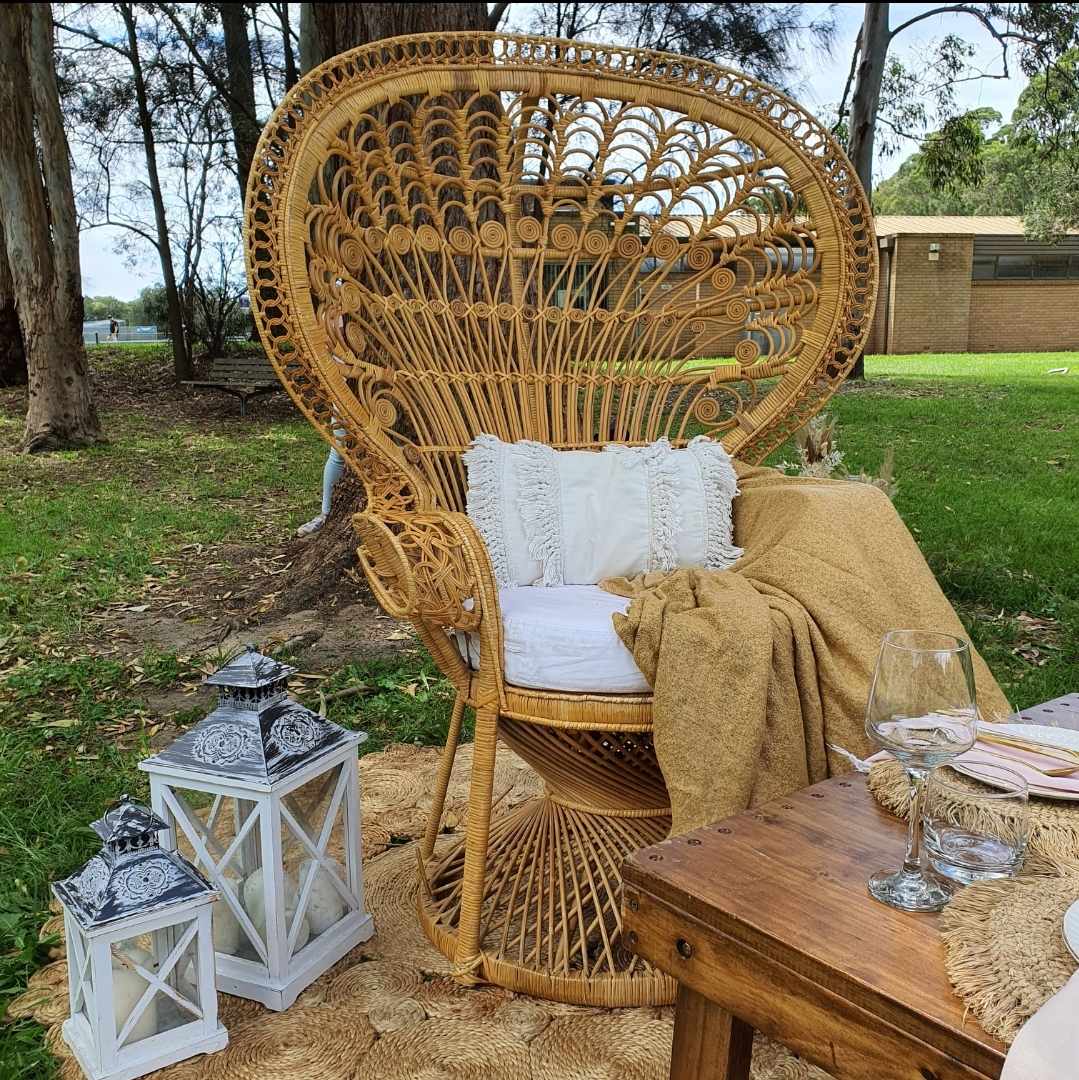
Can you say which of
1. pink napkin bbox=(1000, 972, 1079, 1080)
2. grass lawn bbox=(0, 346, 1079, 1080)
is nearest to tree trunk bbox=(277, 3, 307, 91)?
grass lawn bbox=(0, 346, 1079, 1080)

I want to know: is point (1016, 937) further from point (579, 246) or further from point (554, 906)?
point (579, 246)

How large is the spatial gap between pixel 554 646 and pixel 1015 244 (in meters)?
16.9

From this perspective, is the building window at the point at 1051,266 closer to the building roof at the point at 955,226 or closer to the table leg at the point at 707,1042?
the building roof at the point at 955,226

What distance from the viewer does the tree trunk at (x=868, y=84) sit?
340 inches

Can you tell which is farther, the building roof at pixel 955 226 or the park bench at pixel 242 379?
the building roof at pixel 955 226

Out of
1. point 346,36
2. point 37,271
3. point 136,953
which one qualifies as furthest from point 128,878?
point 37,271

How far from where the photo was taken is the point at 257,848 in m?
1.68

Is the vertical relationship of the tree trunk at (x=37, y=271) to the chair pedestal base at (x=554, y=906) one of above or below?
above

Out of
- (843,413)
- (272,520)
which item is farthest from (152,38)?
(843,413)

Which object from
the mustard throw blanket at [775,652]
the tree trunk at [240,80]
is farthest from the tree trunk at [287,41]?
the mustard throw blanket at [775,652]

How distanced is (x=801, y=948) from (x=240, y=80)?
30.5 feet

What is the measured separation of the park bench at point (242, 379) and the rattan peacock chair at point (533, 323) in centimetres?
654

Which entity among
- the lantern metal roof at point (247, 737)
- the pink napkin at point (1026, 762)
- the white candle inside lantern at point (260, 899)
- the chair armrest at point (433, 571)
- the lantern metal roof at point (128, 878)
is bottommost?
the white candle inside lantern at point (260, 899)

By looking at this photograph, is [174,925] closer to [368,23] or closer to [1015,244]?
[368,23]
